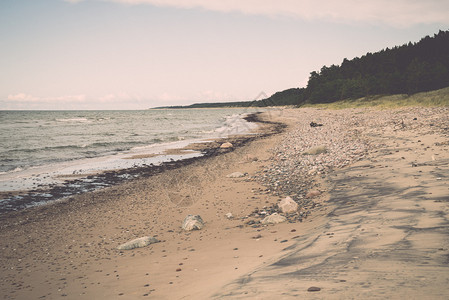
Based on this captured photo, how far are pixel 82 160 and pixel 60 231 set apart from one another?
17067 mm

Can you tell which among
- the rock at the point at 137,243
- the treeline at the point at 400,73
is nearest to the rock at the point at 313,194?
the rock at the point at 137,243

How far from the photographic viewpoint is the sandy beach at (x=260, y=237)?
11.6ft

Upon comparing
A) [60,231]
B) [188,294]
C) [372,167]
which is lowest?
[60,231]

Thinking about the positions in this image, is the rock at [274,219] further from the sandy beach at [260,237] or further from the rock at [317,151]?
the rock at [317,151]

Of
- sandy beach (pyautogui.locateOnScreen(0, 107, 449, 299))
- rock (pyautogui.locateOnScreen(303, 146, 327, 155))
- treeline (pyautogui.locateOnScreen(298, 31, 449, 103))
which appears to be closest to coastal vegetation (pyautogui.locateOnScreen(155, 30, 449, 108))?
treeline (pyautogui.locateOnScreen(298, 31, 449, 103))

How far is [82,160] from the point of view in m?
25.1

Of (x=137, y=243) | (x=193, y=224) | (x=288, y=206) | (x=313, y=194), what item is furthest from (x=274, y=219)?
(x=137, y=243)

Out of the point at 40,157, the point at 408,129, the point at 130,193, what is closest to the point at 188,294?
the point at 130,193

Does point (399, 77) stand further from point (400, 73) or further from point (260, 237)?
point (260, 237)

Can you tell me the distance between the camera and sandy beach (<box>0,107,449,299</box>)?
3.55 metres

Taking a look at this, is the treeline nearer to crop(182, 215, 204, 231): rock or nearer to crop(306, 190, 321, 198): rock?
crop(306, 190, 321, 198): rock

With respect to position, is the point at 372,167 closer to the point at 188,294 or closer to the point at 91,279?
the point at 188,294

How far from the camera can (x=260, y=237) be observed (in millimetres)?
6910

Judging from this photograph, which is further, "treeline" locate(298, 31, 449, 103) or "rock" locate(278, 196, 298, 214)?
"treeline" locate(298, 31, 449, 103)
